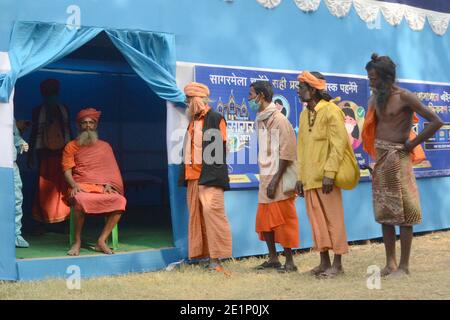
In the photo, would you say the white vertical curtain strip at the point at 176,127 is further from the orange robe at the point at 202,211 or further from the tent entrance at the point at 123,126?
the tent entrance at the point at 123,126

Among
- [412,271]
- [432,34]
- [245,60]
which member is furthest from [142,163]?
[412,271]

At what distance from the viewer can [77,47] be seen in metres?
6.30

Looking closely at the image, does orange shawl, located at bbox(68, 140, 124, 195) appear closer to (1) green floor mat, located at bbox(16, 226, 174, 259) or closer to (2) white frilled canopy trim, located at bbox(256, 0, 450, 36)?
(1) green floor mat, located at bbox(16, 226, 174, 259)

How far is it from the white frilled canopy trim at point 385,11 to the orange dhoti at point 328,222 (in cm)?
263

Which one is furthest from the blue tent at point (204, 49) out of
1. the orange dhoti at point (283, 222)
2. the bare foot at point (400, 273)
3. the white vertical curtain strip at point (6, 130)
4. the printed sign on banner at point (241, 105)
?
the bare foot at point (400, 273)

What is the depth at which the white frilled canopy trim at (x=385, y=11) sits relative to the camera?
8.09m

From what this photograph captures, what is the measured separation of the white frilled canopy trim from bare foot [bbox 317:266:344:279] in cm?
315

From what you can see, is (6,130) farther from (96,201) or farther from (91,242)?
(91,242)

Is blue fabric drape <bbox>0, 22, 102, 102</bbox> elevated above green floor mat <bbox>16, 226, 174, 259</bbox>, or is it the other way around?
blue fabric drape <bbox>0, 22, 102, 102</bbox>

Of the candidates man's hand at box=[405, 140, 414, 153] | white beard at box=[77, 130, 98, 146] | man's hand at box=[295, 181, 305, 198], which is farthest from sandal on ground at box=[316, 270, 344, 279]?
white beard at box=[77, 130, 98, 146]

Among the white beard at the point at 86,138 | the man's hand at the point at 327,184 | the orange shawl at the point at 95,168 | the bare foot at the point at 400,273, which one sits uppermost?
the white beard at the point at 86,138

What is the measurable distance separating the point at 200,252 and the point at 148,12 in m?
2.45

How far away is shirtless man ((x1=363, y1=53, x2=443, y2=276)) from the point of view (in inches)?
237

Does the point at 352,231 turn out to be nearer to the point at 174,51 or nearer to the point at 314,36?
the point at 314,36
